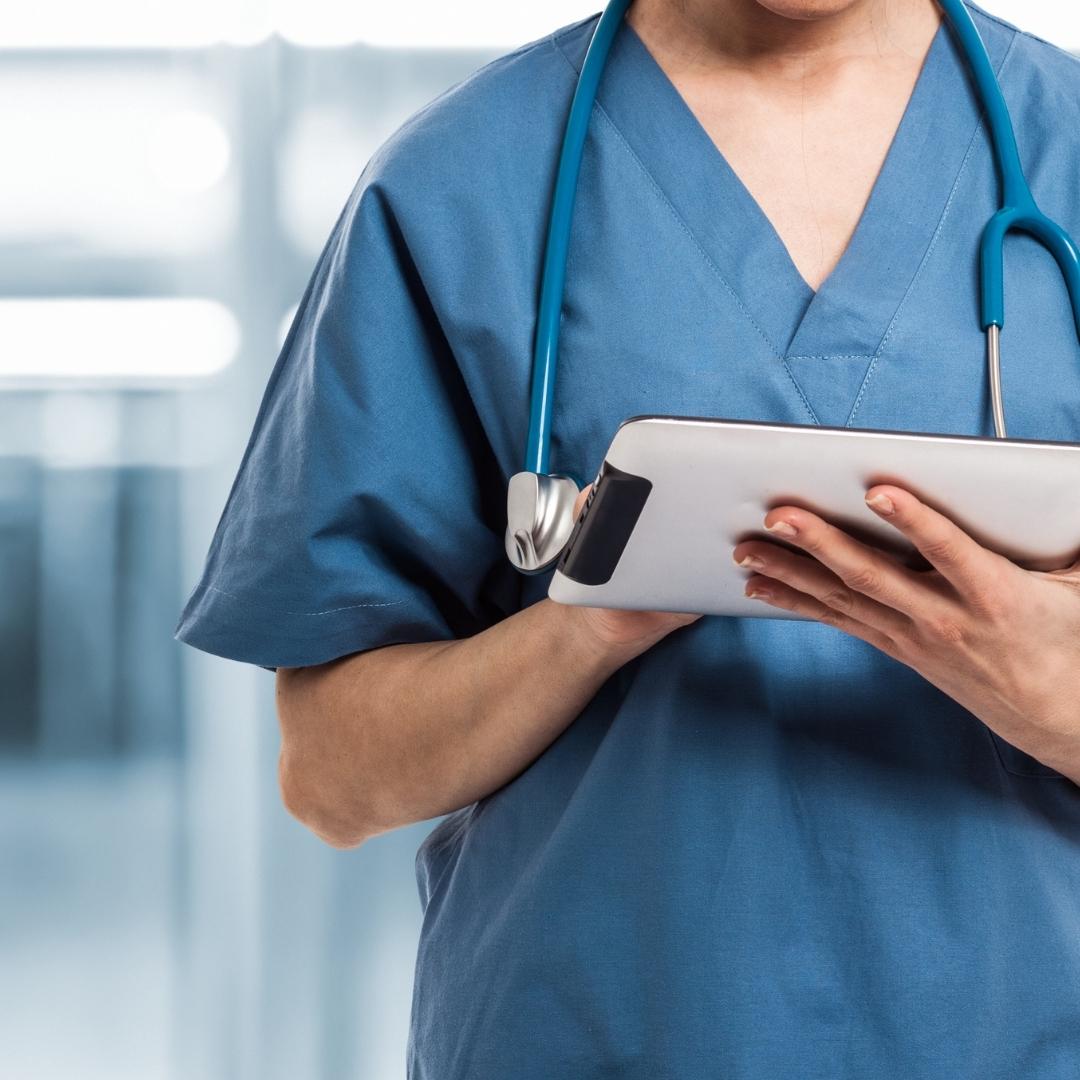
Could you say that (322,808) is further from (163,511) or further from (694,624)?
(163,511)

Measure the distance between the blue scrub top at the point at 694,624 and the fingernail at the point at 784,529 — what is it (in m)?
0.04

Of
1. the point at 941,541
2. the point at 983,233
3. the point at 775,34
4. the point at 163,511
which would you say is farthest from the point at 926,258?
the point at 163,511

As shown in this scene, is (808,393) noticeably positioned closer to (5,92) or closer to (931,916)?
(931,916)

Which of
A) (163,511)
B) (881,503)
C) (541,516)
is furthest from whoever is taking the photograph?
(163,511)

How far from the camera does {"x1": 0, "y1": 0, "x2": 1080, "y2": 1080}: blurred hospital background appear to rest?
6.00 ft

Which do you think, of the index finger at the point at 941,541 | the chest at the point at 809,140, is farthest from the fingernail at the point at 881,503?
the chest at the point at 809,140

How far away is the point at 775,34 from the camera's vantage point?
0.65 metres

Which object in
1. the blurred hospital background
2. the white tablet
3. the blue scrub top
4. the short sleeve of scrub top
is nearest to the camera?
the white tablet

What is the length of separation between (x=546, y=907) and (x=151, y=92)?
1579 millimetres

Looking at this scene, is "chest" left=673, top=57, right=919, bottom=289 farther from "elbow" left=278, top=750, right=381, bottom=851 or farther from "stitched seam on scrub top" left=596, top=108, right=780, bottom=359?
"elbow" left=278, top=750, right=381, bottom=851

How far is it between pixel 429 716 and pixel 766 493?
254 millimetres

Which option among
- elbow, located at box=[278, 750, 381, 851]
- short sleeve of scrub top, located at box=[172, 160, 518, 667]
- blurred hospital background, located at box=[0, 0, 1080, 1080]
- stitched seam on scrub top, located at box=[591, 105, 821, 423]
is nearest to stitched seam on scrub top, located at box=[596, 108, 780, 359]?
stitched seam on scrub top, located at box=[591, 105, 821, 423]

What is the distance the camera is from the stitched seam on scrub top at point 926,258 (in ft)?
1.94

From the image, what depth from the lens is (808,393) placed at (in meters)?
0.59
